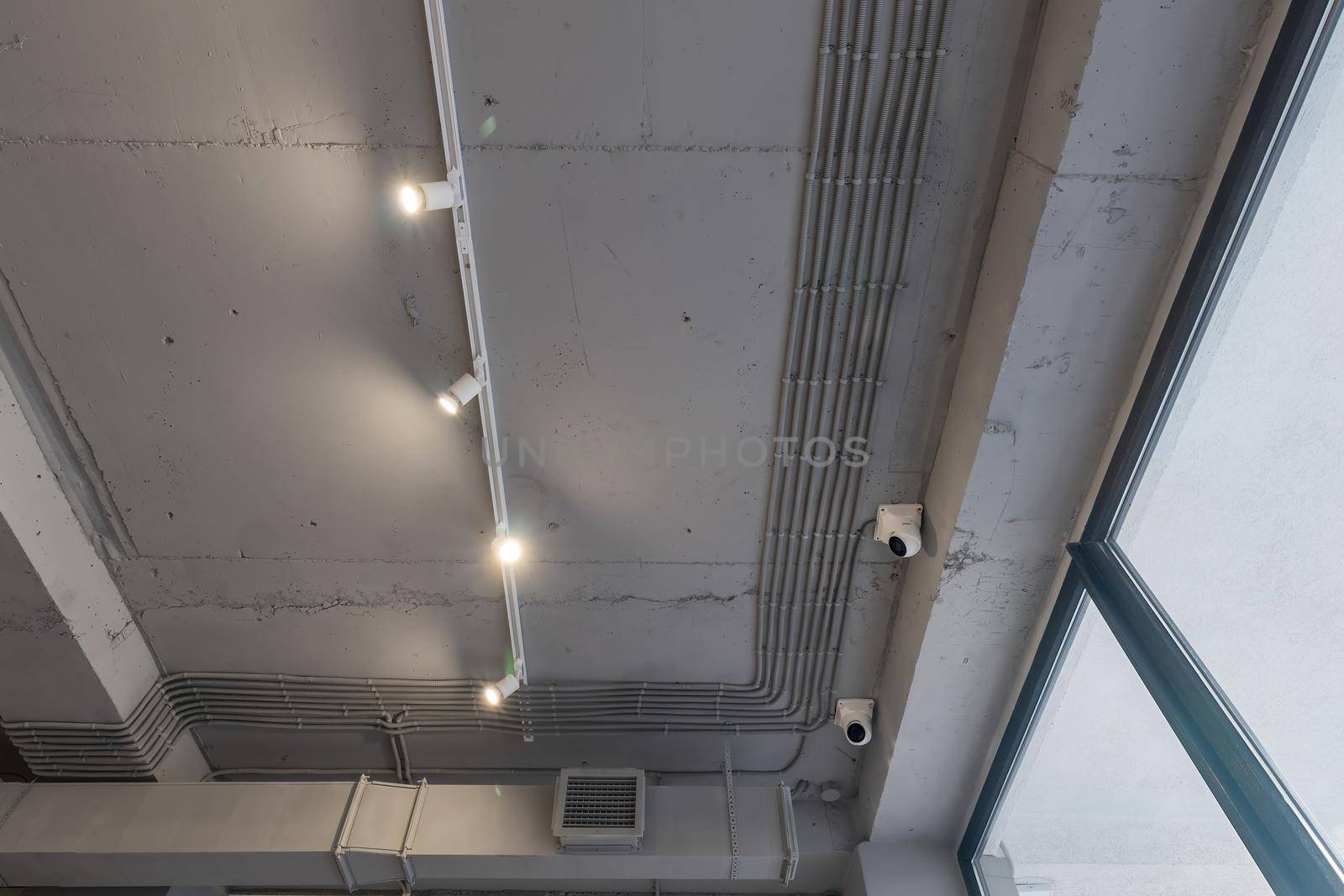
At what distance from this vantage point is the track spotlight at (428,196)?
2.42 m

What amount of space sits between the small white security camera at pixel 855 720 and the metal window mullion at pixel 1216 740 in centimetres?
140

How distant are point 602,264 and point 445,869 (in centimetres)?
300

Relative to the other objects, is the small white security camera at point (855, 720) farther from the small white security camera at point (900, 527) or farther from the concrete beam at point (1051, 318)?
the small white security camera at point (900, 527)

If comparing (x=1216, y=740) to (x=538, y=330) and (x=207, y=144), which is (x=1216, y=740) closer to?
(x=538, y=330)

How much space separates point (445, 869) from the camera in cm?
369

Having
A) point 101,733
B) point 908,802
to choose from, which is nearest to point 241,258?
point 101,733

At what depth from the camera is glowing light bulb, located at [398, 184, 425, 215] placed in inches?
95.3

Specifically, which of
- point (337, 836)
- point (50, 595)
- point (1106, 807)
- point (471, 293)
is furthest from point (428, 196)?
point (1106, 807)

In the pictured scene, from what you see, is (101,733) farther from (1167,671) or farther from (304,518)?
(1167,671)

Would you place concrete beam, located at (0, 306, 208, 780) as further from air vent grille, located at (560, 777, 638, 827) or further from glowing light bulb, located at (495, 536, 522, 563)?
air vent grille, located at (560, 777, 638, 827)

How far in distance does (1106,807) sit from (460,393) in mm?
2892

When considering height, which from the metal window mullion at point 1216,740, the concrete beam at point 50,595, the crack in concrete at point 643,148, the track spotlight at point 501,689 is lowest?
the metal window mullion at point 1216,740

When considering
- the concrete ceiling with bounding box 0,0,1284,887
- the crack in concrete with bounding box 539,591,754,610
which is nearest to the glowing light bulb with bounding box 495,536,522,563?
the concrete ceiling with bounding box 0,0,1284,887

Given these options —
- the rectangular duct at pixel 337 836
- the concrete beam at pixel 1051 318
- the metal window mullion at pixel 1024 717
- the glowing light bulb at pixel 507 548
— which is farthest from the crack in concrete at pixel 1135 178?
the rectangular duct at pixel 337 836
